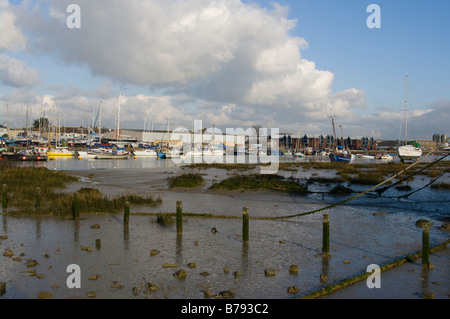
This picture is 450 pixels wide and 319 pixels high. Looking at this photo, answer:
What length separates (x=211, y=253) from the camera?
13.7m

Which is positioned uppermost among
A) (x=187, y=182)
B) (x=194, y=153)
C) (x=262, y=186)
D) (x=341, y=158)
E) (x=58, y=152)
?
(x=194, y=153)

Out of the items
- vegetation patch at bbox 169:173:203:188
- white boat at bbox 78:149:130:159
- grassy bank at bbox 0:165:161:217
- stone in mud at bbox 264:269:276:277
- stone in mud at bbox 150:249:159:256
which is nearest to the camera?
stone in mud at bbox 264:269:276:277

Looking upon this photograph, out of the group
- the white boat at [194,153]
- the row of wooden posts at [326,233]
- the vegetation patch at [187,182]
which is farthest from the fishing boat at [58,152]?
the row of wooden posts at [326,233]

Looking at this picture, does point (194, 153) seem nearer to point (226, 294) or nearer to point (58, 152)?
point (58, 152)

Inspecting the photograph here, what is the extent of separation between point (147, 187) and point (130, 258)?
23.8m

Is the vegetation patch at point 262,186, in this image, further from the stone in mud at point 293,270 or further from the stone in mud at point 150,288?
the stone in mud at point 150,288

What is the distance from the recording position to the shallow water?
10164mm

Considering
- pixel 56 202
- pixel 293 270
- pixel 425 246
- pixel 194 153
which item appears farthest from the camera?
pixel 194 153

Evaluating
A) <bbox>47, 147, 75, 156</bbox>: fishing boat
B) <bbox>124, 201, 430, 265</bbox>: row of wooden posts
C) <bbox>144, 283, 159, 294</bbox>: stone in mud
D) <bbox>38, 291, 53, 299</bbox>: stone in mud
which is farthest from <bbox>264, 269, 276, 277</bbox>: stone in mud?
<bbox>47, 147, 75, 156</bbox>: fishing boat

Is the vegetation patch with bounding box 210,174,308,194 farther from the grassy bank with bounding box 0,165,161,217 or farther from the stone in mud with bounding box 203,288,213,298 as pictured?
the stone in mud with bounding box 203,288,213,298

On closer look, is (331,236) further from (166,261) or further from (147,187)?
(147,187)

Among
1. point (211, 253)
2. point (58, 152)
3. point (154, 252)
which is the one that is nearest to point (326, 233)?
point (211, 253)

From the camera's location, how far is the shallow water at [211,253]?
1016 cm

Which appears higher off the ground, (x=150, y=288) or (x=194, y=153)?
(x=194, y=153)
